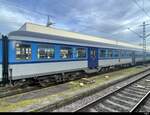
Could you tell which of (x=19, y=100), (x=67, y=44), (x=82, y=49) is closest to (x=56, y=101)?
(x=19, y=100)

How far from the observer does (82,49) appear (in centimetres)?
1612

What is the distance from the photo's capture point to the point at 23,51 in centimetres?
1066

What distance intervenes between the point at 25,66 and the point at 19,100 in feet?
7.88

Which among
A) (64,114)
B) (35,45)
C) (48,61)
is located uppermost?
(35,45)

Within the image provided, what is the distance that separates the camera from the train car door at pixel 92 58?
1732 cm

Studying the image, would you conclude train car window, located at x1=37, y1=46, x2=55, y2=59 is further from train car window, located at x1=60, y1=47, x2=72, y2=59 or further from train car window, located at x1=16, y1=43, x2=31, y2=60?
train car window, located at x1=60, y1=47, x2=72, y2=59

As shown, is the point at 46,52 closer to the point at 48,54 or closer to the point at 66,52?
the point at 48,54

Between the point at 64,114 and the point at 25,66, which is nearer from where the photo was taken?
the point at 64,114

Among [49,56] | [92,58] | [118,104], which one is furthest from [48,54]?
[92,58]

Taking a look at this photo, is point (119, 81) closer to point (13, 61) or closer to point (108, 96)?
point (108, 96)

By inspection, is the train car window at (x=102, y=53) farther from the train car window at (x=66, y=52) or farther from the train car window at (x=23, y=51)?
the train car window at (x=23, y=51)

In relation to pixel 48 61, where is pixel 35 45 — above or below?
above

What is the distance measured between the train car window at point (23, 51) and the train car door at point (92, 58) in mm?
7496

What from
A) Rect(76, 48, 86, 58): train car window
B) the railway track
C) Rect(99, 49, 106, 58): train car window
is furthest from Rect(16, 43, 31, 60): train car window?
Rect(99, 49, 106, 58): train car window
